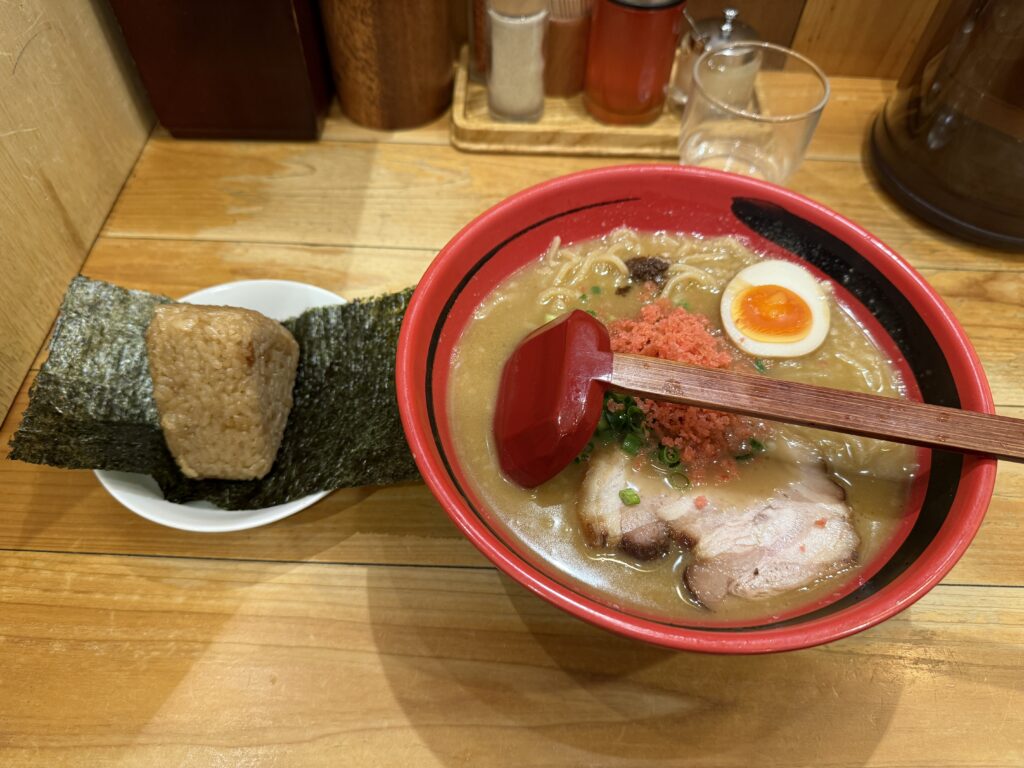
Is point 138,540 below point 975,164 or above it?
below

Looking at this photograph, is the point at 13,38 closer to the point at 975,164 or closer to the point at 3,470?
the point at 3,470

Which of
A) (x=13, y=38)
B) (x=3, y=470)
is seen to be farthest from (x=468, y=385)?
(x=13, y=38)

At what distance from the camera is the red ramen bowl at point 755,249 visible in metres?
0.88

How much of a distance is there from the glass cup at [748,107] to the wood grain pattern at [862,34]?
0.81ft

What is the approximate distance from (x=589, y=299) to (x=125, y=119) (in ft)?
4.53

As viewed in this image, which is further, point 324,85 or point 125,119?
point 324,85

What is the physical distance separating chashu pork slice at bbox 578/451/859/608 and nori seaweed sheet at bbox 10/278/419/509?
37 cm

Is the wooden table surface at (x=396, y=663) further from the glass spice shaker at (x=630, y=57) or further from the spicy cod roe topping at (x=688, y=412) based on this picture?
the glass spice shaker at (x=630, y=57)

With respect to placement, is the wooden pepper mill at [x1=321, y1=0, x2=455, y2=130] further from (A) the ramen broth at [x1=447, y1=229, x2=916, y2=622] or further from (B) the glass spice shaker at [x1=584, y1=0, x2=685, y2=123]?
(A) the ramen broth at [x1=447, y1=229, x2=916, y2=622]

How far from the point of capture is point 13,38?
1411 millimetres

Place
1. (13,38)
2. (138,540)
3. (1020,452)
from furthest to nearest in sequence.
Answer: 1. (13,38)
2. (138,540)
3. (1020,452)

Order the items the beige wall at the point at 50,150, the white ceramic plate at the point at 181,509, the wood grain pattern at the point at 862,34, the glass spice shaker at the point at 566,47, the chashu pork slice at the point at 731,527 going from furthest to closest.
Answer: the wood grain pattern at the point at 862,34 < the glass spice shaker at the point at 566,47 < the beige wall at the point at 50,150 < the white ceramic plate at the point at 181,509 < the chashu pork slice at the point at 731,527

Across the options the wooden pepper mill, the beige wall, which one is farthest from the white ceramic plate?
the wooden pepper mill

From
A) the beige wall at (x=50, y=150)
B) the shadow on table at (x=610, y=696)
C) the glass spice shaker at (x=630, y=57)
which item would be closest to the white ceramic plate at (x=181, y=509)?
the shadow on table at (x=610, y=696)
